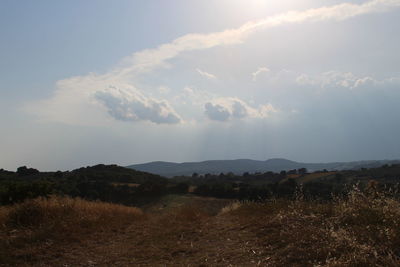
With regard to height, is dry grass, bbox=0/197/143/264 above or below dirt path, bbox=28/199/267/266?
above

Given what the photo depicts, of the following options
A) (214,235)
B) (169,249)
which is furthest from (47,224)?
(214,235)

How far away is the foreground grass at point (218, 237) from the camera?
470cm

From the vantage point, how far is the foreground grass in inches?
185

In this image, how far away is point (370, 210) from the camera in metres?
6.20

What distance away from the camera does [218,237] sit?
7863 mm

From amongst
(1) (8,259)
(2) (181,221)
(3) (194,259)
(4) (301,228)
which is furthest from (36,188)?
(4) (301,228)

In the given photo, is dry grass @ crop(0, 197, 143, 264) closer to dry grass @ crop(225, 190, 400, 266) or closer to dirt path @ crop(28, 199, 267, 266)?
dirt path @ crop(28, 199, 267, 266)

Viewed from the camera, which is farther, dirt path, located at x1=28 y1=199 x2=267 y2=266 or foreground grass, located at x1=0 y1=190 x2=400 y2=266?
dirt path, located at x1=28 y1=199 x2=267 y2=266

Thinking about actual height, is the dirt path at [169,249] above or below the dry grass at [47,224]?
below

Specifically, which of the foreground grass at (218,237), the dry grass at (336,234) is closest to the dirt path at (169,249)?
the foreground grass at (218,237)

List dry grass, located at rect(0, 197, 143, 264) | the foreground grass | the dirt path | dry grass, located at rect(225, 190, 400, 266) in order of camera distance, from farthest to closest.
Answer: dry grass, located at rect(0, 197, 143, 264)
the dirt path
the foreground grass
dry grass, located at rect(225, 190, 400, 266)

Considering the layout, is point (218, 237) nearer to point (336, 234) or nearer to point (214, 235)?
point (214, 235)

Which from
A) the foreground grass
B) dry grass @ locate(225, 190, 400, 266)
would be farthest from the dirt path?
dry grass @ locate(225, 190, 400, 266)

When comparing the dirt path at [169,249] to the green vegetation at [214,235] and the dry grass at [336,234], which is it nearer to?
the green vegetation at [214,235]
